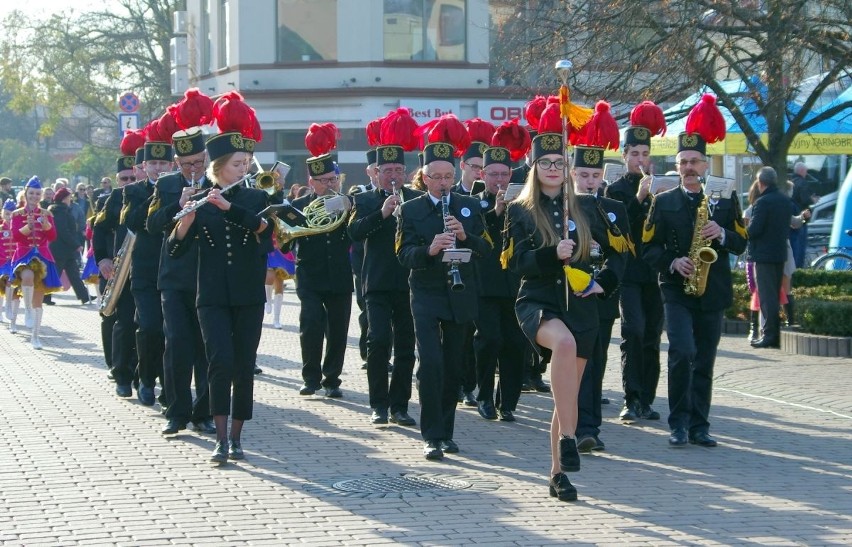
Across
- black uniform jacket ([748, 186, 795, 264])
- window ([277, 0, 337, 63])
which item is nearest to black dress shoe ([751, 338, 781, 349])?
black uniform jacket ([748, 186, 795, 264])

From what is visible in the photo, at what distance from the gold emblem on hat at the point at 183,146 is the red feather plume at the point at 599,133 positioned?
106 inches

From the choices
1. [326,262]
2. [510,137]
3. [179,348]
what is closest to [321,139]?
[326,262]

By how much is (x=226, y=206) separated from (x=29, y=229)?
10.1 metres

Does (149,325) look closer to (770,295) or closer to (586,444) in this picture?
(586,444)

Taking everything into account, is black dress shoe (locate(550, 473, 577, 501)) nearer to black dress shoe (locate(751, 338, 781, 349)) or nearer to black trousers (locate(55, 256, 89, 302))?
black dress shoe (locate(751, 338, 781, 349))

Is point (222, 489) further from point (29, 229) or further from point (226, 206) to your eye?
point (29, 229)

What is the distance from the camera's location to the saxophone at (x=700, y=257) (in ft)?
32.8

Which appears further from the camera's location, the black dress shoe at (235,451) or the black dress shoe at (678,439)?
the black dress shoe at (678,439)

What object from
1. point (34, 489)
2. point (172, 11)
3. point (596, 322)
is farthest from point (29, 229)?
point (172, 11)

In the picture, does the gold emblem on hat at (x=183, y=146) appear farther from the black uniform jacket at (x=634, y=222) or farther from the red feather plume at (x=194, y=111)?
the black uniform jacket at (x=634, y=222)

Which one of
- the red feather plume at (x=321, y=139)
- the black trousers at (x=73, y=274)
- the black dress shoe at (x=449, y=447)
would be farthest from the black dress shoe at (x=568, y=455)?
the black trousers at (x=73, y=274)

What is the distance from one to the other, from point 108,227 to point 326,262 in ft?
6.40

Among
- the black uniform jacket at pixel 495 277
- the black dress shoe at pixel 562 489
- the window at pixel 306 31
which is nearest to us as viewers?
the black dress shoe at pixel 562 489

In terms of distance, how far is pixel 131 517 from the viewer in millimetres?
7855
